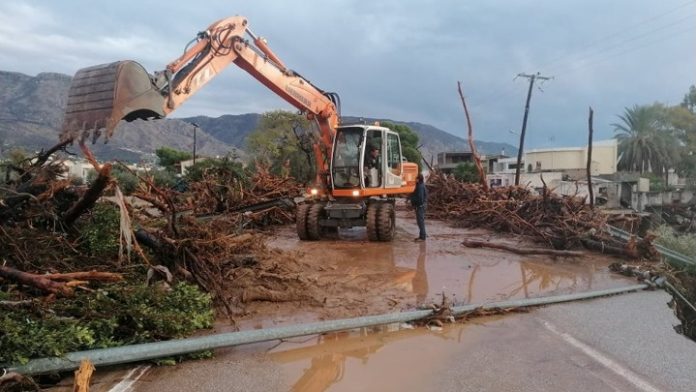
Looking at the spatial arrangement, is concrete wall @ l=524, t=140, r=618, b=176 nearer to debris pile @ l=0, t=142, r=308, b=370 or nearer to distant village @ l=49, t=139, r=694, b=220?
distant village @ l=49, t=139, r=694, b=220

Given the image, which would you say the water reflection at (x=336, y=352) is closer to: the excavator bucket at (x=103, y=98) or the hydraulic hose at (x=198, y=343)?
the hydraulic hose at (x=198, y=343)

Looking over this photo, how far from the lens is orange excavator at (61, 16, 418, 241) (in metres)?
9.71

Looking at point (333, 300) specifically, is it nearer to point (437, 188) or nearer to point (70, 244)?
point (70, 244)

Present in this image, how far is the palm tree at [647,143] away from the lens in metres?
57.9

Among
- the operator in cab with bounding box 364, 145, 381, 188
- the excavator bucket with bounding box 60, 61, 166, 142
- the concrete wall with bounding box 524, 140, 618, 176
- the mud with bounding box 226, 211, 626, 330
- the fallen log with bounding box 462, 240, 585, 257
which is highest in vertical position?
the concrete wall with bounding box 524, 140, 618, 176

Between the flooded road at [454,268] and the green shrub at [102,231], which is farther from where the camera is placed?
the flooded road at [454,268]

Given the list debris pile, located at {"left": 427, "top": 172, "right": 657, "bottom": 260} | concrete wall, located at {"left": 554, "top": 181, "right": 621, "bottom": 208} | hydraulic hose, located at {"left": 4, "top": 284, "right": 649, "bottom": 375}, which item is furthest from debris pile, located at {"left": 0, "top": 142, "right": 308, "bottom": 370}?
concrete wall, located at {"left": 554, "top": 181, "right": 621, "bottom": 208}

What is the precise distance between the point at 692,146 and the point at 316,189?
203 ft

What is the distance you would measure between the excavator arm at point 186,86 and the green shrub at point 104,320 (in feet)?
8.34

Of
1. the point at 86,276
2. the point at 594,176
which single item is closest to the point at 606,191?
the point at 594,176

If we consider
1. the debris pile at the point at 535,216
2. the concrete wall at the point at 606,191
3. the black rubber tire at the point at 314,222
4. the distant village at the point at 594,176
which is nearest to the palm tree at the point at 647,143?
the distant village at the point at 594,176

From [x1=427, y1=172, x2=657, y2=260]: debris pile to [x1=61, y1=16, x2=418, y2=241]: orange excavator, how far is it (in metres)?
3.10

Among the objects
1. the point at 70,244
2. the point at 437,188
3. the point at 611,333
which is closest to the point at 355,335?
the point at 611,333

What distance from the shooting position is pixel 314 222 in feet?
43.5
